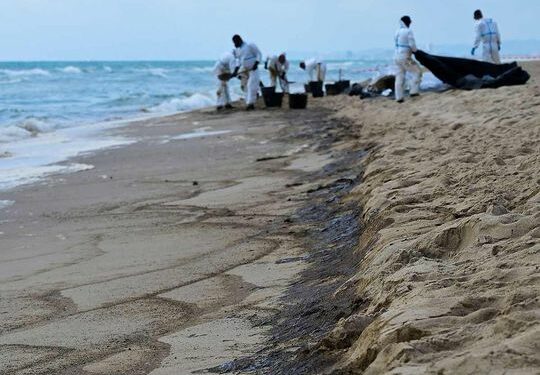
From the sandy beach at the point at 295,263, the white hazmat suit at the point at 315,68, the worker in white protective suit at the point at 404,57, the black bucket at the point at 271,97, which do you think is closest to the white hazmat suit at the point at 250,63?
the black bucket at the point at 271,97

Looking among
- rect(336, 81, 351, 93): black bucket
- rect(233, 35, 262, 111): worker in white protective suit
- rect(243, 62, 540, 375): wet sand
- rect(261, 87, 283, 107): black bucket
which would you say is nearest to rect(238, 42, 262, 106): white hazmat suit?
rect(233, 35, 262, 111): worker in white protective suit

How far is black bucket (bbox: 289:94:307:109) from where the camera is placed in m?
19.4

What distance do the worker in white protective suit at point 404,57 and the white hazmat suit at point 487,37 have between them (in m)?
2.80

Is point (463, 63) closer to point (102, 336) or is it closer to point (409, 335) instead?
point (102, 336)

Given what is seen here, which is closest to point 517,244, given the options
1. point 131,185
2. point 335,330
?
point 335,330

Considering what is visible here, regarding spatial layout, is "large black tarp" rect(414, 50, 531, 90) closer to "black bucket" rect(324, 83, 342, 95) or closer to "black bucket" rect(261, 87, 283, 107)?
"black bucket" rect(261, 87, 283, 107)

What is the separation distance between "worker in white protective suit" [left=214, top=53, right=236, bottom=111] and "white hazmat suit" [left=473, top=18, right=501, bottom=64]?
218 inches

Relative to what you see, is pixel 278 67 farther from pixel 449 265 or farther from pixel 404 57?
pixel 449 265

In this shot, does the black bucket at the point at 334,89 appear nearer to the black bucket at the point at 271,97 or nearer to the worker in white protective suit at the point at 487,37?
the black bucket at the point at 271,97

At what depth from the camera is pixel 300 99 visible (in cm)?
1944

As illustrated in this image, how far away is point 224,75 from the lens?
20156 millimetres

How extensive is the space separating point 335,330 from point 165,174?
714cm

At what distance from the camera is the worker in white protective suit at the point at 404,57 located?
16.2m

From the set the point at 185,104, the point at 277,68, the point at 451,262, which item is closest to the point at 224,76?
the point at 277,68
